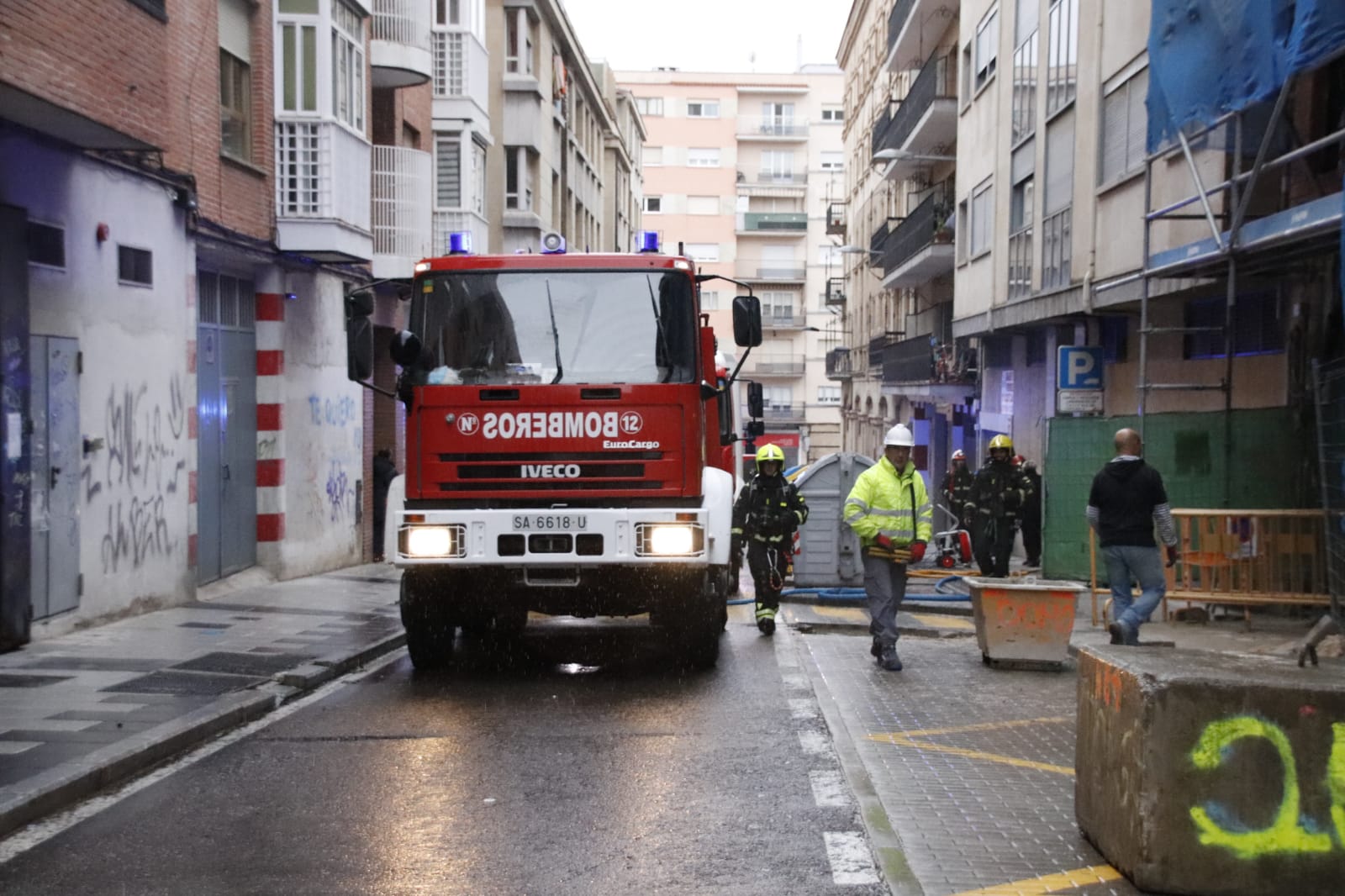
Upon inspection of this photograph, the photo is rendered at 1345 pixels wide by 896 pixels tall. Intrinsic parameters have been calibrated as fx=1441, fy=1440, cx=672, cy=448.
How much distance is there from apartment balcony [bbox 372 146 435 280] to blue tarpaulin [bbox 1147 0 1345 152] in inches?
418

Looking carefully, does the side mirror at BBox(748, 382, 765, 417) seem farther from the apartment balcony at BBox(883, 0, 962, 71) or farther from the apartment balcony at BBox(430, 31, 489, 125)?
the apartment balcony at BBox(883, 0, 962, 71)

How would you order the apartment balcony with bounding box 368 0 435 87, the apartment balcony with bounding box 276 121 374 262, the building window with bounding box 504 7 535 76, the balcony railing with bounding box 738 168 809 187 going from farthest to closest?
1. the balcony railing with bounding box 738 168 809 187
2. the building window with bounding box 504 7 535 76
3. the apartment balcony with bounding box 368 0 435 87
4. the apartment balcony with bounding box 276 121 374 262

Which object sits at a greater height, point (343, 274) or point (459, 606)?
point (343, 274)

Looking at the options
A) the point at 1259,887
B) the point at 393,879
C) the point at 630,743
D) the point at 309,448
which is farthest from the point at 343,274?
the point at 1259,887

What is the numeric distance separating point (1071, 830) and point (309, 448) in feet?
45.9

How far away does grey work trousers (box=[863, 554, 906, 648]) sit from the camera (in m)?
10.8

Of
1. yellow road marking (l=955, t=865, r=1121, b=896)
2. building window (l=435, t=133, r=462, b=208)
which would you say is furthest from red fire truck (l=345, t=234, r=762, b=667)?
building window (l=435, t=133, r=462, b=208)

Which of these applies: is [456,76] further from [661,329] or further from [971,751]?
[971,751]

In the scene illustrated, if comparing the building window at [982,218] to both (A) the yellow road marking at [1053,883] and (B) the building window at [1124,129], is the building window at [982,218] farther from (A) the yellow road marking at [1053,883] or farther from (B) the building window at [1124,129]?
(A) the yellow road marking at [1053,883]

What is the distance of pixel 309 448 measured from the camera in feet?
60.3

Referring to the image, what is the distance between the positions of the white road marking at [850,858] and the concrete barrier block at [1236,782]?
0.96 m

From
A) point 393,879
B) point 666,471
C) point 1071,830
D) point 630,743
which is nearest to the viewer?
point 393,879

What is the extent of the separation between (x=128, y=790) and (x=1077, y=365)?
14.8 meters

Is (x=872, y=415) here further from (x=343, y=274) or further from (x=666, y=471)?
(x=666, y=471)
